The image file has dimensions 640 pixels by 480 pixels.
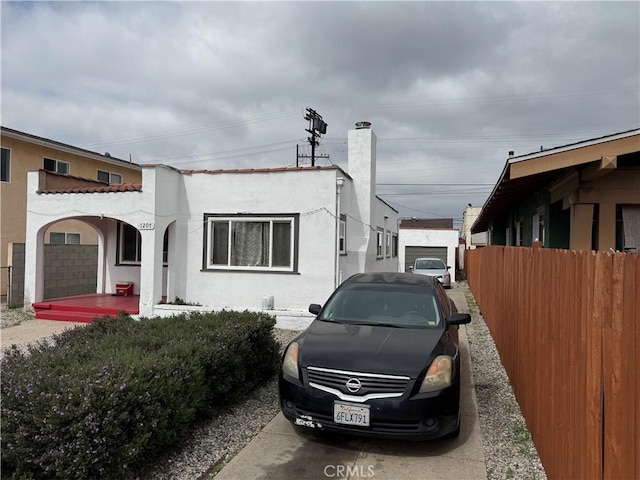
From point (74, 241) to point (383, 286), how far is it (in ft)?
53.5

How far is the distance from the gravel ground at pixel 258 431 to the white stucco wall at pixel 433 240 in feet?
66.9

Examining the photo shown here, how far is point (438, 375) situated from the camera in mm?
4145

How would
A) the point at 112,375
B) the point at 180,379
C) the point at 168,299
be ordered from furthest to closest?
1. the point at 168,299
2. the point at 180,379
3. the point at 112,375

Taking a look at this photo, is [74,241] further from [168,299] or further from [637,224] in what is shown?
[637,224]

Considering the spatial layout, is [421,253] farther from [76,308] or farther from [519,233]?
[76,308]

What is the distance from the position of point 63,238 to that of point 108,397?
16732 mm

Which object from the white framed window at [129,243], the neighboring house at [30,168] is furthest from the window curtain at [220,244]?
the neighboring house at [30,168]

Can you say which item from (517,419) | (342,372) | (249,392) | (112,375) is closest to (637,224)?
(517,419)

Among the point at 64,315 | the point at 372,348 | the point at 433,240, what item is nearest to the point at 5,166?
the point at 64,315

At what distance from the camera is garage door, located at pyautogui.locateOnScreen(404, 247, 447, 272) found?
2672 centimetres

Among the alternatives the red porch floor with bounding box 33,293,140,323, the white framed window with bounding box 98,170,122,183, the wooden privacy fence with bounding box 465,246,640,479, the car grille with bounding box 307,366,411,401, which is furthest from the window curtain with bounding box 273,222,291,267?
the white framed window with bounding box 98,170,122,183

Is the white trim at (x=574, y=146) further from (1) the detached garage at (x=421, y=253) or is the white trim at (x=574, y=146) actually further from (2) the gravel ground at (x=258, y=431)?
(1) the detached garage at (x=421, y=253)

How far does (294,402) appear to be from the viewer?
14.2ft

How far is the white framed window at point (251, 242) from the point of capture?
423 inches
